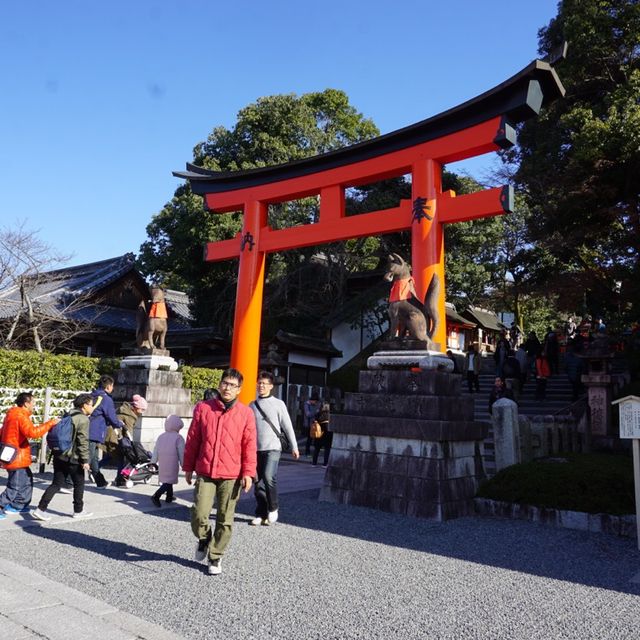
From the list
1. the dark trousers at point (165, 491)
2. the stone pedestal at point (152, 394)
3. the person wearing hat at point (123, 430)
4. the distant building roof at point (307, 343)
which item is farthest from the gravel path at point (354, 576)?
the distant building roof at point (307, 343)

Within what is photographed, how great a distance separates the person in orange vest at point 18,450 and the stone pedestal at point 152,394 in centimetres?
458

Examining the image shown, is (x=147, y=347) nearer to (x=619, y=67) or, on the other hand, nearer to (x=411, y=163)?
(x=411, y=163)

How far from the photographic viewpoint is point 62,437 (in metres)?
6.14

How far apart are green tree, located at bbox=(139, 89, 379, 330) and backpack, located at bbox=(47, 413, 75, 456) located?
48.9 ft

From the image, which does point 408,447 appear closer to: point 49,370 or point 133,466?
point 133,466

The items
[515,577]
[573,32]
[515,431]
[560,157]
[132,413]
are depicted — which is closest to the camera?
[515,577]

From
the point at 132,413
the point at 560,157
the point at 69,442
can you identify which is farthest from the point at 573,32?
the point at 69,442

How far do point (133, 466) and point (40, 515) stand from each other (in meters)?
2.70

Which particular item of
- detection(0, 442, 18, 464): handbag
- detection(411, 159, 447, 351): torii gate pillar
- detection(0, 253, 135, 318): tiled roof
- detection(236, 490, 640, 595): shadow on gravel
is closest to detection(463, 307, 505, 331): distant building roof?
detection(0, 253, 135, 318): tiled roof

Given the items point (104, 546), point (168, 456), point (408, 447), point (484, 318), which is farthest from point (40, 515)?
point (484, 318)

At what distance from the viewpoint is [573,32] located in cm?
1536

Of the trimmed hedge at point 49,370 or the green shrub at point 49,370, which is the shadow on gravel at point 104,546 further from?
the green shrub at point 49,370

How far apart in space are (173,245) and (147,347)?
38.3 feet

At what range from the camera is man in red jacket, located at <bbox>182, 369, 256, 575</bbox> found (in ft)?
14.3
